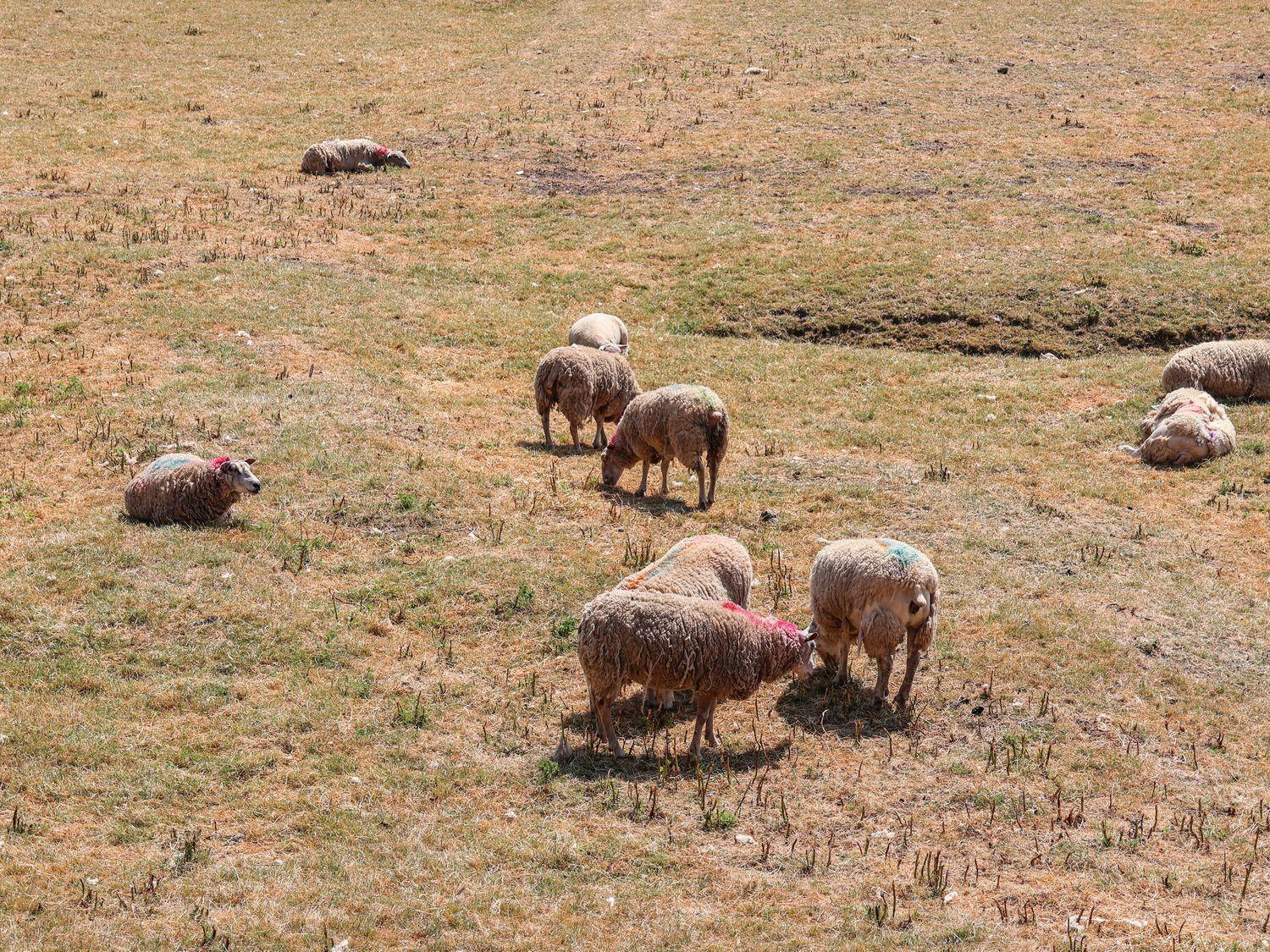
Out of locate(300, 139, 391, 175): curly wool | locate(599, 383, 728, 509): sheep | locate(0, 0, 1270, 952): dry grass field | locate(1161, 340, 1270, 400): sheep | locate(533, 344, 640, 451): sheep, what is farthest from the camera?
locate(300, 139, 391, 175): curly wool

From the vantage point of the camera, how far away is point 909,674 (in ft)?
41.7

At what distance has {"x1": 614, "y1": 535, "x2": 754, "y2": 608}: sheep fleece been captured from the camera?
12359mm

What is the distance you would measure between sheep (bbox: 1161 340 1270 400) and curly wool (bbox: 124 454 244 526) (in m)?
14.9

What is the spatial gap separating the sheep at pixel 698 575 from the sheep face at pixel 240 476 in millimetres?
5458

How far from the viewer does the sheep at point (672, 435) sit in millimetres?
17000

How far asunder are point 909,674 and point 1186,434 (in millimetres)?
8772

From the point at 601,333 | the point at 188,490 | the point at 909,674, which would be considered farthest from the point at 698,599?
the point at 601,333

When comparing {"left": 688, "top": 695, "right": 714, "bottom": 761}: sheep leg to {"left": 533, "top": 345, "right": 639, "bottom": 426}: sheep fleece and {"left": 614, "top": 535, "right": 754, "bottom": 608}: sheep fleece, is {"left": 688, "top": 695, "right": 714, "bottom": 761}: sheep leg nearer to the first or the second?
{"left": 614, "top": 535, "right": 754, "bottom": 608}: sheep fleece

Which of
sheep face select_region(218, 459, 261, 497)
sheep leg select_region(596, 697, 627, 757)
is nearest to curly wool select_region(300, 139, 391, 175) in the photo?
sheep face select_region(218, 459, 261, 497)

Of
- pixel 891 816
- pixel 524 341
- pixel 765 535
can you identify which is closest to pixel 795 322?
pixel 524 341

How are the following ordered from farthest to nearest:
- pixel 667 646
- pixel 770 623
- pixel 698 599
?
1. pixel 770 623
2. pixel 698 599
3. pixel 667 646

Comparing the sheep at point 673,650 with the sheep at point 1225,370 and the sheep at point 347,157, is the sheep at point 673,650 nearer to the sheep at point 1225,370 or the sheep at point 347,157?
the sheep at point 1225,370

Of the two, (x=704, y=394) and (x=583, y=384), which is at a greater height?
(x=704, y=394)

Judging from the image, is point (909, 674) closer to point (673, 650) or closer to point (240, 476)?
point (673, 650)
